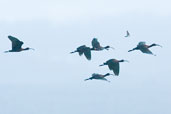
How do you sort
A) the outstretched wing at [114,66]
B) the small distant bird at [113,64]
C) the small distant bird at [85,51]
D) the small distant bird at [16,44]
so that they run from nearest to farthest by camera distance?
the outstretched wing at [114,66]
the small distant bird at [113,64]
the small distant bird at [16,44]
the small distant bird at [85,51]

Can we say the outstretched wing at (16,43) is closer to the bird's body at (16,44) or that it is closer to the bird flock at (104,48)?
the bird's body at (16,44)

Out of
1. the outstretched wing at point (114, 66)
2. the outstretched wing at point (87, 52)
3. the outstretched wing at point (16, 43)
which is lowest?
the outstretched wing at point (114, 66)

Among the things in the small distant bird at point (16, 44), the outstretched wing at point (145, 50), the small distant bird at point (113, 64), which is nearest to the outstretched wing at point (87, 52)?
the small distant bird at point (113, 64)

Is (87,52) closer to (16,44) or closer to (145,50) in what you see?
(145,50)

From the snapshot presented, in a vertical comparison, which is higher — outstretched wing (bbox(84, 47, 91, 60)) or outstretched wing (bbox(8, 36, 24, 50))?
outstretched wing (bbox(8, 36, 24, 50))

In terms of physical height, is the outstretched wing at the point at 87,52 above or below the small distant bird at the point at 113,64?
above

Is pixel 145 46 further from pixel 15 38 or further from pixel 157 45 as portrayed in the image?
pixel 15 38

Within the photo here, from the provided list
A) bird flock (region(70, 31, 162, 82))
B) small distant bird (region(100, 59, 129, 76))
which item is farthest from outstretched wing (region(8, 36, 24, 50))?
small distant bird (region(100, 59, 129, 76))

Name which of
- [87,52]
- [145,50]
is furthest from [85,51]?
[145,50]

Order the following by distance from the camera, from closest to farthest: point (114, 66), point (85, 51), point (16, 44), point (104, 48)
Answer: point (114, 66), point (16, 44), point (85, 51), point (104, 48)

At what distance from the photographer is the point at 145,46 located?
146 m

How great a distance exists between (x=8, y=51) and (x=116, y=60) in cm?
1405

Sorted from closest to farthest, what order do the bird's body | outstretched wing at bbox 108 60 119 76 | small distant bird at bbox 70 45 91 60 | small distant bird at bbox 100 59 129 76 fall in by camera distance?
outstretched wing at bbox 108 60 119 76 → small distant bird at bbox 100 59 129 76 → the bird's body → small distant bird at bbox 70 45 91 60

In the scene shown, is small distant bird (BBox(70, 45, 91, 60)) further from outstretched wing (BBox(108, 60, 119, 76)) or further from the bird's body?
the bird's body
